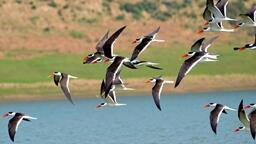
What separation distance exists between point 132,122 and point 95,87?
1601 centimetres

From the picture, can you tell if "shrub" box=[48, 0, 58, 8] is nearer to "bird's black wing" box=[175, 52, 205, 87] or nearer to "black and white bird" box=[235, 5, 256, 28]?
"black and white bird" box=[235, 5, 256, 28]

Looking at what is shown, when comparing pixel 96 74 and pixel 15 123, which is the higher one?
pixel 15 123

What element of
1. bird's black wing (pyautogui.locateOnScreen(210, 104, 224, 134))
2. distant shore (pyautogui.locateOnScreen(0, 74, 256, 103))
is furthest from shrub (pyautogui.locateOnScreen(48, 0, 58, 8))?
bird's black wing (pyautogui.locateOnScreen(210, 104, 224, 134))

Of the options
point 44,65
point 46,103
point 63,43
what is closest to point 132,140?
point 46,103

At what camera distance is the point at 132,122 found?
4762 centimetres

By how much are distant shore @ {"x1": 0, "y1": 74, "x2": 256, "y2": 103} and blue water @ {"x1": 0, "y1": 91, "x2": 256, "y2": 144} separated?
576 mm

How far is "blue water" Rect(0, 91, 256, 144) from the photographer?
39031mm

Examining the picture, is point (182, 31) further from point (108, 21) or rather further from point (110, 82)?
point (110, 82)

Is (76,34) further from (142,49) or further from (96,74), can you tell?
(142,49)

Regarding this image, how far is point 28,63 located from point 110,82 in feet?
144

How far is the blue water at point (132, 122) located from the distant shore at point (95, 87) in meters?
0.58

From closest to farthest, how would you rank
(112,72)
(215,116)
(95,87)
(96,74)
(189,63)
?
(189,63) → (112,72) → (215,116) → (95,87) → (96,74)

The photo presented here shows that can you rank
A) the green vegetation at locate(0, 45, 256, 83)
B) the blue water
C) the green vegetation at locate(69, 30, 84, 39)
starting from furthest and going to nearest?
the green vegetation at locate(69, 30, 84, 39) → the green vegetation at locate(0, 45, 256, 83) → the blue water

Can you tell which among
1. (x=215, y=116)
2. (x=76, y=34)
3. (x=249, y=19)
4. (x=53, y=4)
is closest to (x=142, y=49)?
(x=215, y=116)
